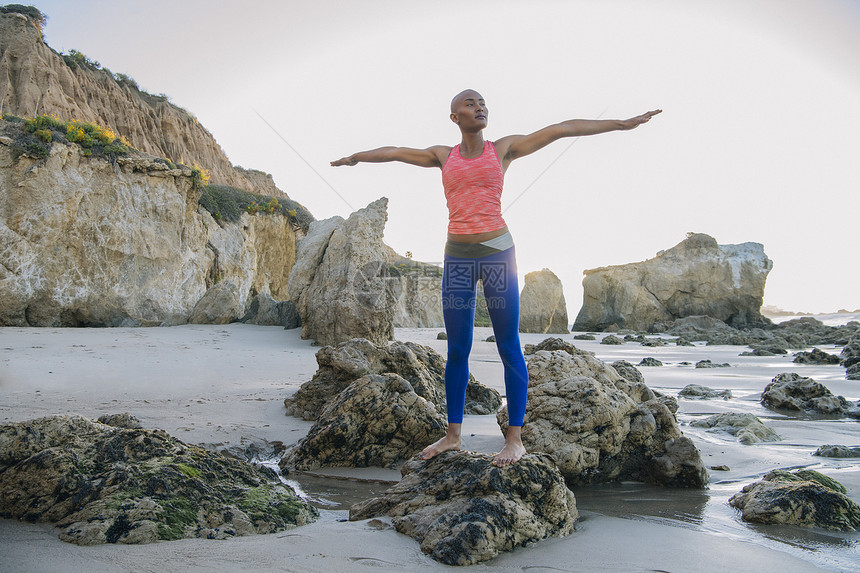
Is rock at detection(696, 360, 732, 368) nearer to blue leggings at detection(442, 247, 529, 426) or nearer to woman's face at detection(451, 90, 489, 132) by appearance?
blue leggings at detection(442, 247, 529, 426)

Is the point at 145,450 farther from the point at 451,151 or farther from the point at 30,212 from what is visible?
the point at 30,212

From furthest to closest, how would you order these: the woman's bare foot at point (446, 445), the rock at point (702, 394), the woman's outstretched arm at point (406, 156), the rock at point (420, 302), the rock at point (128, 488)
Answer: the rock at point (420, 302)
the rock at point (702, 394)
the woman's outstretched arm at point (406, 156)
the woman's bare foot at point (446, 445)
the rock at point (128, 488)

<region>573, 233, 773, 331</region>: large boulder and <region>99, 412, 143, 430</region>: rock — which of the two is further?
<region>573, 233, 773, 331</region>: large boulder

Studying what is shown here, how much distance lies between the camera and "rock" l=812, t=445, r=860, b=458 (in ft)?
11.7

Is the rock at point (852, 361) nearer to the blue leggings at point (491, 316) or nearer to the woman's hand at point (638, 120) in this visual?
the woman's hand at point (638, 120)

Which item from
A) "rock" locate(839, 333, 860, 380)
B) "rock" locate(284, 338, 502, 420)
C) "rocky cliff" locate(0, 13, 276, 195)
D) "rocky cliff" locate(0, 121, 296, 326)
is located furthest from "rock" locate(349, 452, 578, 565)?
"rocky cliff" locate(0, 13, 276, 195)

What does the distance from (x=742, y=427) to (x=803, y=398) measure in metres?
1.83

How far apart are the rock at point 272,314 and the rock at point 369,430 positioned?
7.47 meters

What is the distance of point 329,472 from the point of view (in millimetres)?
3439

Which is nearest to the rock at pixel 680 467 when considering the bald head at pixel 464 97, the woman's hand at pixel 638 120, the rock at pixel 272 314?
the woman's hand at pixel 638 120

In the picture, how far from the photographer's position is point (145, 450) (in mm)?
2447

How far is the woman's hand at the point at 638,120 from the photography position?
2.98 metres

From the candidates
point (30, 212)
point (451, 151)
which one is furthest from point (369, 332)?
point (30, 212)

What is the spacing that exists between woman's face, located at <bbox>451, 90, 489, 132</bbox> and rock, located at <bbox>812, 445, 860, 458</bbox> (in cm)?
317
